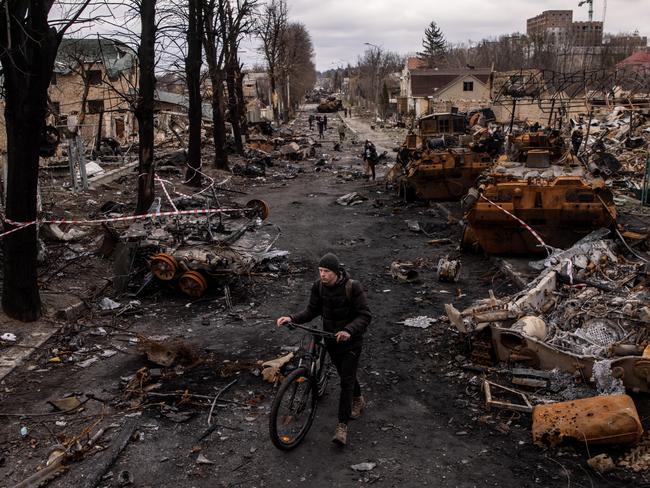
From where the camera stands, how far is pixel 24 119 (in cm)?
732

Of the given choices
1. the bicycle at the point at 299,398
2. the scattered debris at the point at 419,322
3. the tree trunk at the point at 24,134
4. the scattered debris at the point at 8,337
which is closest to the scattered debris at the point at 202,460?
the bicycle at the point at 299,398

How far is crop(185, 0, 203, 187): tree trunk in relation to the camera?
62.0 ft

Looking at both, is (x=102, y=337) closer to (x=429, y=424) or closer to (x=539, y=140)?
(x=429, y=424)

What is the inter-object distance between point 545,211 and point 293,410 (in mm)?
6510

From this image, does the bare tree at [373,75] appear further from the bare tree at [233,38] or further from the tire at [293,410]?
the tire at [293,410]

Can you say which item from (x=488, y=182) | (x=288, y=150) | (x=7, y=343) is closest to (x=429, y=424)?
(x=7, y=343)

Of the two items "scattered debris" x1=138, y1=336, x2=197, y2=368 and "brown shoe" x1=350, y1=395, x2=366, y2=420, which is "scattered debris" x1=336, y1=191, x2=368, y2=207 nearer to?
"scattered debris" x1=138, y1=336, x2=197, y2=368

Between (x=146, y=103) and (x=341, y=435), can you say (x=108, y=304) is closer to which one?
(x=341, y=435)

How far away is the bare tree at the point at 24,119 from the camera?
280 inches

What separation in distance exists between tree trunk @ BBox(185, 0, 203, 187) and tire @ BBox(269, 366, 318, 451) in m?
14.6

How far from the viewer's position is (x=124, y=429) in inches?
215

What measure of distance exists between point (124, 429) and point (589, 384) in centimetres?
438

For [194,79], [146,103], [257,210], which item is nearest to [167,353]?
[257,210]

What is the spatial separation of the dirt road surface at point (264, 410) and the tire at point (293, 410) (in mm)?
144
